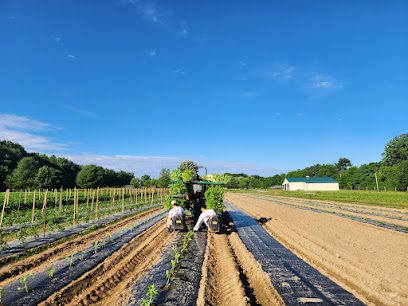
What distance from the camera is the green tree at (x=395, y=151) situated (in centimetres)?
8238

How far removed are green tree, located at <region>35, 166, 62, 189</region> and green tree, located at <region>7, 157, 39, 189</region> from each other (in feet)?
3.17

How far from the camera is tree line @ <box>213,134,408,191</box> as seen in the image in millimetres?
59537

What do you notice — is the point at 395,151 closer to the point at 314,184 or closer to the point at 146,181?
the point at 314,184

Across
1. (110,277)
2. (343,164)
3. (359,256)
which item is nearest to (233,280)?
(110,277)

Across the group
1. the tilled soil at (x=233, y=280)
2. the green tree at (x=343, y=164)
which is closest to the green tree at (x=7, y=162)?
the tilled soil at (x=233, y=280)

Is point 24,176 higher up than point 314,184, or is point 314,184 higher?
point 24,176

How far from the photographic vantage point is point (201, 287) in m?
5.33

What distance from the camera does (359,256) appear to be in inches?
308

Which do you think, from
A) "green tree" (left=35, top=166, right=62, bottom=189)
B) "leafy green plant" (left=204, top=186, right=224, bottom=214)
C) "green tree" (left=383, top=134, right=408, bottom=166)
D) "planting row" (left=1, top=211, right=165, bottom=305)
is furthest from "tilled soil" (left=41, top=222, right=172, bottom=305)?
"green tree" (left=383, top=134, right=408, bottom=166)

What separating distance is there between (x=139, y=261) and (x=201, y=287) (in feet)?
8.63

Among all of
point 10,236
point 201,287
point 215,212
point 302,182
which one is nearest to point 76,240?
point 10,236

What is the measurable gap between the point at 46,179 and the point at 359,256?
57.4m

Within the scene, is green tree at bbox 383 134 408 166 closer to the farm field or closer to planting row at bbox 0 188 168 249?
planting row at bbox 0 188 168 249

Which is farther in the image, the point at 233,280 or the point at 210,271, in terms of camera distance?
the point at 210,271
